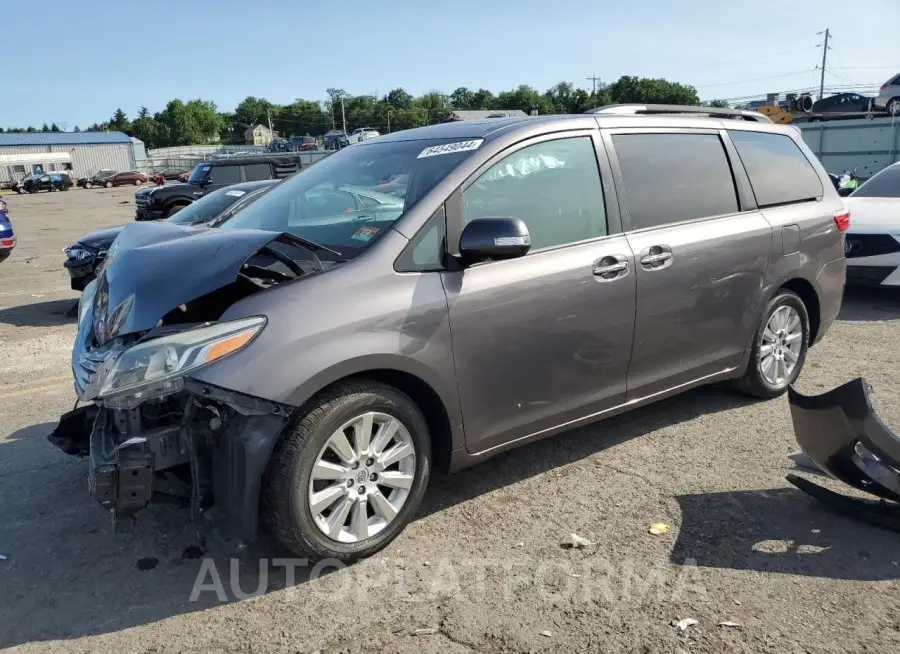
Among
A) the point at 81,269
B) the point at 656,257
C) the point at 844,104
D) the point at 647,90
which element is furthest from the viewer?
the point at 647,90

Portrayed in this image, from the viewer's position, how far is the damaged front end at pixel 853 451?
3.38m

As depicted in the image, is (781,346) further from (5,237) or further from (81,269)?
(5,237)

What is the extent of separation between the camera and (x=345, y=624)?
285cm

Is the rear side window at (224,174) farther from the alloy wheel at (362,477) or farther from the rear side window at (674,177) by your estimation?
the alloy wheel at (362,477)

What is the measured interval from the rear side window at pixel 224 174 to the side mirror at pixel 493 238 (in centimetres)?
Answer: 1516

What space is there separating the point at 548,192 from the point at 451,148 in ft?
1.79

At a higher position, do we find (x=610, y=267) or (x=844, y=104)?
(x=844, y=104)

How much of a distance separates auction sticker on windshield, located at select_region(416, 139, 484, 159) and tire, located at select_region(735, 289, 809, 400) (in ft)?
7.71

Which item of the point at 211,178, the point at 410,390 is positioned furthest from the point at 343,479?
the point at 211,178

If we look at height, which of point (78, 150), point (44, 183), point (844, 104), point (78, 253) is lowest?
point (78, 253)

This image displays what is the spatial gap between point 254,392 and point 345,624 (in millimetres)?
967

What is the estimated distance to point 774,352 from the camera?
5.02 metres

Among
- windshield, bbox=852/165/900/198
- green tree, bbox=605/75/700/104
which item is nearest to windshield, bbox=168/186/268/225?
windshield, bbox=852/165/900/198

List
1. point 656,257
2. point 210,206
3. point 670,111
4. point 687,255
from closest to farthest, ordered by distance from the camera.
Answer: point 656,257, point 687,255, point 670,111, point 210,206
